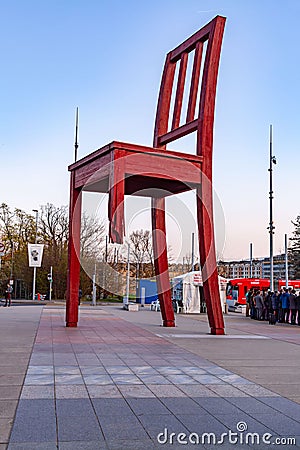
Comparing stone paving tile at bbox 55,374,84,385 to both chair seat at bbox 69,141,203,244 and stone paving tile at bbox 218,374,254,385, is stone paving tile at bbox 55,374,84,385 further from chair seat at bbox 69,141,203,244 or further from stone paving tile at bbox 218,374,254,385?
chair seat at bbox 69,141,203,244

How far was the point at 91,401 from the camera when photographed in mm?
6812

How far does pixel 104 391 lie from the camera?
747cm

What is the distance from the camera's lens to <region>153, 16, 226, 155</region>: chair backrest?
53.0 ft

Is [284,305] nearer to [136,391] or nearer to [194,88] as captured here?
[194,88]

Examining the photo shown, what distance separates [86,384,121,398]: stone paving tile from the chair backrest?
9544 millimetres

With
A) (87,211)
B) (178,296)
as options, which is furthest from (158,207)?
(178,296)

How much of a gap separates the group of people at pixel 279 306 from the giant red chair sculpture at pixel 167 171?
25.3 ft

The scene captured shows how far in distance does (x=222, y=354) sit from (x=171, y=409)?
217 inches

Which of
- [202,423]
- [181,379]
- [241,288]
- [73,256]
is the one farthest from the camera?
[241,288]

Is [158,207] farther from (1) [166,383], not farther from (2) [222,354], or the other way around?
(1) [166,383]

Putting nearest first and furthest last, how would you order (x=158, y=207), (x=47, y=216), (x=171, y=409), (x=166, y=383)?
(x=171, y=409) → (x=166, y=383) → (x=158, y=207) → (x=47, y=216)

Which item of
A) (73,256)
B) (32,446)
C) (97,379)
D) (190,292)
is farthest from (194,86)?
(190,292)

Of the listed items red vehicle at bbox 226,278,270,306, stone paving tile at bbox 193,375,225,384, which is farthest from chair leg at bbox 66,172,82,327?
red vehicle at bbox 226,278,270,306

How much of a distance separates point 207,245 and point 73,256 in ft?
13.5
